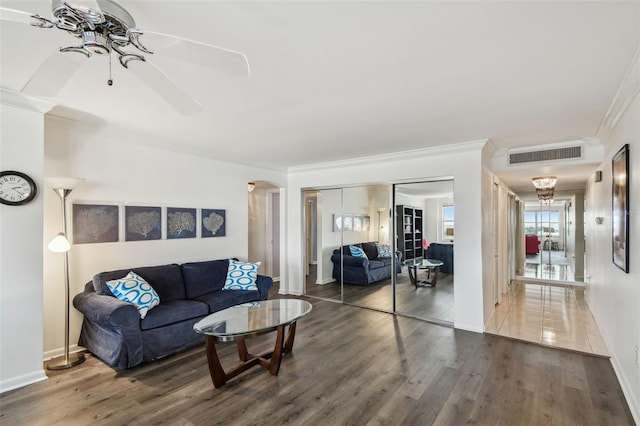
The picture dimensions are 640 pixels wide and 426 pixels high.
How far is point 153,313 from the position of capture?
319cm

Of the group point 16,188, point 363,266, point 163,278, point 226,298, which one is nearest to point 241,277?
point 226,298

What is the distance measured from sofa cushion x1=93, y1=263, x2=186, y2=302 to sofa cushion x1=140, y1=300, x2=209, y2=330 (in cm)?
19

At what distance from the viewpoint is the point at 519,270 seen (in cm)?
774

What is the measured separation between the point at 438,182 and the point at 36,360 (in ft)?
15.8

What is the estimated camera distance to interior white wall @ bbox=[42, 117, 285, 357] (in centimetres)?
323

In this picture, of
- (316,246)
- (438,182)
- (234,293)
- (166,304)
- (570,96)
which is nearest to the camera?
(570,96)

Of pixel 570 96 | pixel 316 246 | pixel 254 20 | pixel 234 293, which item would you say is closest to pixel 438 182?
pixel 570 96

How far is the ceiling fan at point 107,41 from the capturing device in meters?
1.21

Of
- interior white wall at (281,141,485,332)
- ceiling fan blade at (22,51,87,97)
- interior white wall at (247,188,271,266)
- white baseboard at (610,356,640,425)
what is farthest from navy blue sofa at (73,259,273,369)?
white baseboard at (610,356,640,425)

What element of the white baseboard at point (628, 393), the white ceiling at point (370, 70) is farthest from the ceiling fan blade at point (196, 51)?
the white baseboard at point (628, 393)

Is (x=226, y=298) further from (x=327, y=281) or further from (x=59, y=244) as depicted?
(x=327, y=281)

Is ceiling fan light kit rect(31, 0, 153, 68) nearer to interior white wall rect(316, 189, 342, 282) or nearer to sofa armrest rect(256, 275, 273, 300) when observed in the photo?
sofa armrest rect(256, 275, 273, 300)

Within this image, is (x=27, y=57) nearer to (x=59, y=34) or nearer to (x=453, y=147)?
(x=59, y=34)

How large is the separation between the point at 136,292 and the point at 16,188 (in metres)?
1.36
